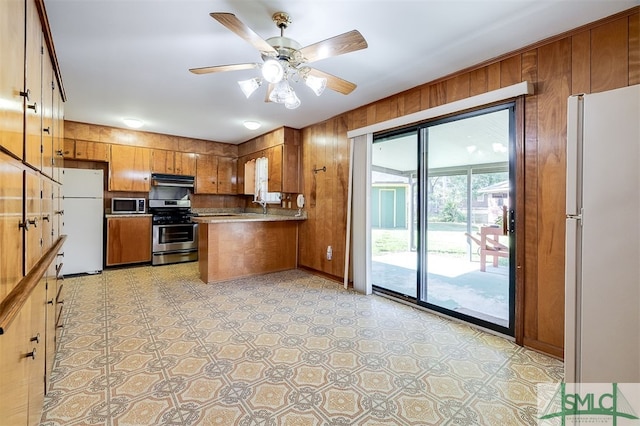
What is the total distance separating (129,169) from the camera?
202 inches

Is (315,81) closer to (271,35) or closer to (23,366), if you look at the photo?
(271,35)

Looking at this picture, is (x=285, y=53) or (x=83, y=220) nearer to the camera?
(x=285, y=53)

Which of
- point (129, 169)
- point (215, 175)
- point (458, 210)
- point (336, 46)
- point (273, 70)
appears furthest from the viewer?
point (215, 175)

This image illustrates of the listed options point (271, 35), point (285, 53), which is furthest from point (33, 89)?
point (271, 35)

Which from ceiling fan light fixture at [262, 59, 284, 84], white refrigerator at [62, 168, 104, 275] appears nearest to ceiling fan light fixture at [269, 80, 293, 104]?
ceiling fan light fixture at [262, 59, 284, 84]

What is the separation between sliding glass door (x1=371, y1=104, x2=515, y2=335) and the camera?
2.79 meters

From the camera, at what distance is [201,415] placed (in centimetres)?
159

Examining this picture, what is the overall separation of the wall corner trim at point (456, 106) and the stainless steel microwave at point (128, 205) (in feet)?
13.6

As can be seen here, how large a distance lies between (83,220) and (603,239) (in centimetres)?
593

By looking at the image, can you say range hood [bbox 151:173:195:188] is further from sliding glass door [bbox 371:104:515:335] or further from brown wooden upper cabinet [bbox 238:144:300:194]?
sliding glass door [bbox 371:104:515:335]

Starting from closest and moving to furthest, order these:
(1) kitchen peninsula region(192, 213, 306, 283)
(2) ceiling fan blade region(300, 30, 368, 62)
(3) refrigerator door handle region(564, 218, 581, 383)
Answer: (3) refrigerator door handle region(564, 218, 581, 383) < (2) ceiling fan blade region(300, 30, 368, 62) < (1) kitchen peninsula region(192, 213, 306, 283)

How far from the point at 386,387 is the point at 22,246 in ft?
6.68

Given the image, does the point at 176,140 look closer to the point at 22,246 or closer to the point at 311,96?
the point at 311,96
